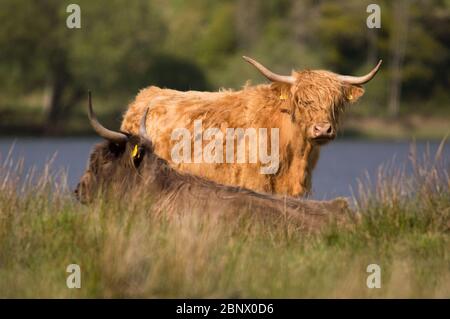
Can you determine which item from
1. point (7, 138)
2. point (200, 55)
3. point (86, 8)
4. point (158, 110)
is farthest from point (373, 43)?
point (158, 110)

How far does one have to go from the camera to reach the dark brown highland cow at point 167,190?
780 centimetres

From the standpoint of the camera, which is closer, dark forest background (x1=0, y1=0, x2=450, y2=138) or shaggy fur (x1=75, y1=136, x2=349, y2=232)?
shaggy fur (x1=75, y1=136, x2=349, y2=232)

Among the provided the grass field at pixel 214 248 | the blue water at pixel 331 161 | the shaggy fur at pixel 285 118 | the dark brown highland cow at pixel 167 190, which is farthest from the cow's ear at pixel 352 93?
the blue water at pixel 331 161

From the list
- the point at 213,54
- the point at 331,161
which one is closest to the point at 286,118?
the point at 331,161

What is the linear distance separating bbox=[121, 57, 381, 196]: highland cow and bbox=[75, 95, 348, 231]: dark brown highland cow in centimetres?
141

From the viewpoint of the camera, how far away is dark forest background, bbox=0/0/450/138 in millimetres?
47906

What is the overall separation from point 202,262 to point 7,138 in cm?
4060

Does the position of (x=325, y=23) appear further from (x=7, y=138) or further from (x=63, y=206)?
(x=63, y=206)

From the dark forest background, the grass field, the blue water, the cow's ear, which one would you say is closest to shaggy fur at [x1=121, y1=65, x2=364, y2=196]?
the cow's ear

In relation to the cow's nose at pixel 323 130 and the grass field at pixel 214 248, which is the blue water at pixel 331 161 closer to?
the cow's nose at pixel 323 130

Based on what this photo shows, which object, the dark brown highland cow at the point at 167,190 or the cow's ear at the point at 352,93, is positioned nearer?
the dark brown highland cow at the point at 167,190

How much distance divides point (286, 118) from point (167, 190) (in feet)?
6.48

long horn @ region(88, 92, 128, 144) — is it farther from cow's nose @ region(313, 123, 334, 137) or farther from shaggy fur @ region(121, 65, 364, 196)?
cow's nose @ region(313, 123, 334, 137)

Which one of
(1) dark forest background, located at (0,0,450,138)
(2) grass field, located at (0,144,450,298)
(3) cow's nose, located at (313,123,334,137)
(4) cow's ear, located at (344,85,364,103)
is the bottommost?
(2) grass field, located at (0,144,450,298)
